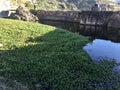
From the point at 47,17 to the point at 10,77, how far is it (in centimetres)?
5361

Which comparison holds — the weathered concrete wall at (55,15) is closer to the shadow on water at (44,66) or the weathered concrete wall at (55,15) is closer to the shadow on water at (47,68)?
the shadow on water at (44,66)

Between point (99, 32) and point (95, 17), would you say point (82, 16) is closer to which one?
point (95, 17)

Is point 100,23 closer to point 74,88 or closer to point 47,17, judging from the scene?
point 47,17

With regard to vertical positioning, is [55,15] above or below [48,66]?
below

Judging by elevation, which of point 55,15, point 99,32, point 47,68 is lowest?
point 99,32

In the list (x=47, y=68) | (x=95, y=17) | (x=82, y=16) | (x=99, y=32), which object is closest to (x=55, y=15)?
(x=82, y=16)

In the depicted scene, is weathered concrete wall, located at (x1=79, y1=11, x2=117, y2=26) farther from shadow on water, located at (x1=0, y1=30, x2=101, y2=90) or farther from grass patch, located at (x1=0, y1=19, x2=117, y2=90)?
shadow on water, located at (x1=0, y1=30, x2=101, y2=90)

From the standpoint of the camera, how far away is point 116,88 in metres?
17.8

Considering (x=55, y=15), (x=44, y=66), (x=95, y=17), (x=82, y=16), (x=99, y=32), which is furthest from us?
(x=55, y=15)

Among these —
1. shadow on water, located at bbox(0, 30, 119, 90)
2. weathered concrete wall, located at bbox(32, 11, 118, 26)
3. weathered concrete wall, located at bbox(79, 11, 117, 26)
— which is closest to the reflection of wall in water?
weathered concrete wall, located at bbox(79, 11, 117, 26)

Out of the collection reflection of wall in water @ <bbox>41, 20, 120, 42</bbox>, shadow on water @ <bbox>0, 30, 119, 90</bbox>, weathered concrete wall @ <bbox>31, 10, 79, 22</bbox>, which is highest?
shadow on water @ <bbox>0, 30, 119, 90</bbox>

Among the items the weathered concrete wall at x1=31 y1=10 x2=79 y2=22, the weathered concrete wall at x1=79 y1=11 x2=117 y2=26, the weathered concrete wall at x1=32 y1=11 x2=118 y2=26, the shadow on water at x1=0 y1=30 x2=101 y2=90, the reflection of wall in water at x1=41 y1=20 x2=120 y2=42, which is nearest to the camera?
the shadow on water at x1=0 y1=30 x2=101 y2=90

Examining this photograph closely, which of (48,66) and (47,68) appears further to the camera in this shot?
(48,66)

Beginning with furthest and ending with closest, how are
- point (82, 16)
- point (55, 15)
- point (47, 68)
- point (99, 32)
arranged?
point (55, 15) → point (82, 16) → point (99, 32) → point (47, 68)
